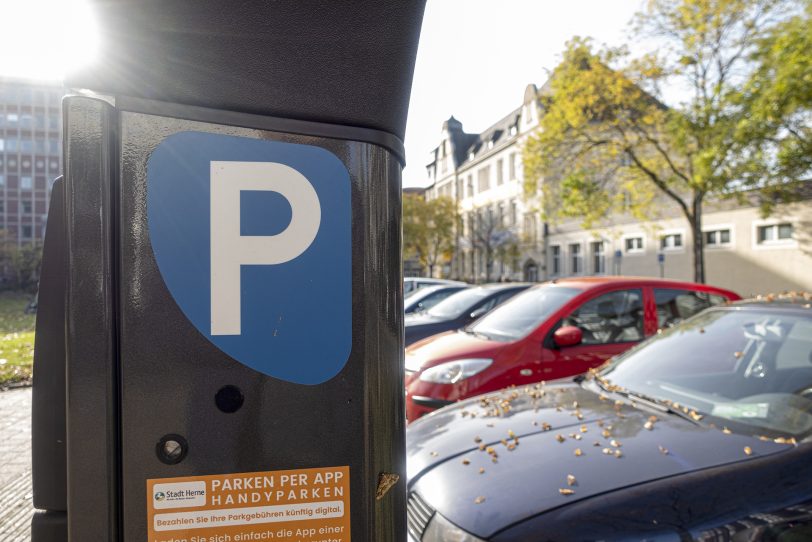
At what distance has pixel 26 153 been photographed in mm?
60688

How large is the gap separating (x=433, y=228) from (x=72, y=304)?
4104cm

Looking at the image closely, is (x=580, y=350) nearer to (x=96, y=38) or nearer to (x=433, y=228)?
(x=96, y=38)

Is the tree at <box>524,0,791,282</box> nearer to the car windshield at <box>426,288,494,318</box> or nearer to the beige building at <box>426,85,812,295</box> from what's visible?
the beige building at <box>426,85,812,295</box>

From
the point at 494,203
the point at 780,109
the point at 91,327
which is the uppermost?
the point at 494,203

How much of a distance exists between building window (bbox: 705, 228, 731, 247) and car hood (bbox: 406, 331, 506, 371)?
24298 mm

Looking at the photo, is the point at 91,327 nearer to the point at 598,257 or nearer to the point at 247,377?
the point at 247,377

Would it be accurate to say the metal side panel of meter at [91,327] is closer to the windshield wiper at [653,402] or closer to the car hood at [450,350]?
the windshield wiper at [653,402]

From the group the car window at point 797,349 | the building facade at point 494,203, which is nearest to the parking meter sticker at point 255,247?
the car window at point 797,349

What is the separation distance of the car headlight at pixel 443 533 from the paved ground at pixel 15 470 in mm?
2590

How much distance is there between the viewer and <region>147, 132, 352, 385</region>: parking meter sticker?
3.26 ft

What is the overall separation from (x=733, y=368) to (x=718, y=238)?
25987mm

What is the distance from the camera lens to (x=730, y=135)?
44.9ft

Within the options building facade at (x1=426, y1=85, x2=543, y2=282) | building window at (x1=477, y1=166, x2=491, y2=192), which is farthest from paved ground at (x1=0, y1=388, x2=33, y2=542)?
building window at (x1=477, y1=166, x2=491, y2=192)

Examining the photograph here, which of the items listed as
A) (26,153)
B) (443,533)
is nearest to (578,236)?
(443,533)
